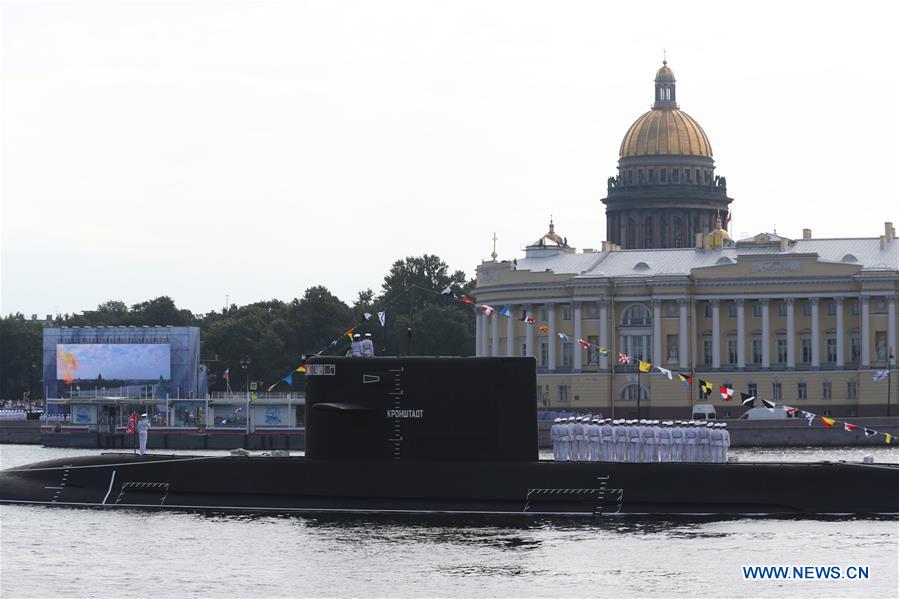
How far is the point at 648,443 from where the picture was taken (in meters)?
36.7

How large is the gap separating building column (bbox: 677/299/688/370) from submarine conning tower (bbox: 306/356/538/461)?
77.8 meters

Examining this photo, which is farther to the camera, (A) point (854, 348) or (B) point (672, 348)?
(B) point (672, 348)

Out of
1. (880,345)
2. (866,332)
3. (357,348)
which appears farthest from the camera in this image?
(880,345)

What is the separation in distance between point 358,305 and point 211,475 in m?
110

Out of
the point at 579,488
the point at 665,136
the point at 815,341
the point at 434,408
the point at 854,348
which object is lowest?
the point at 579,488

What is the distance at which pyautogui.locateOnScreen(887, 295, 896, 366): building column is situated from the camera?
350 ft

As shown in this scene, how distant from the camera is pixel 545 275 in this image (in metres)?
118

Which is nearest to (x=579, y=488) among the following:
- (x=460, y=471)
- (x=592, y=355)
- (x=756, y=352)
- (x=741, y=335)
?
(x=460, y=471)

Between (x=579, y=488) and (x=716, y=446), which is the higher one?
(x=716, y=446)

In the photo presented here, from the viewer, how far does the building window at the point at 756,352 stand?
113 meters

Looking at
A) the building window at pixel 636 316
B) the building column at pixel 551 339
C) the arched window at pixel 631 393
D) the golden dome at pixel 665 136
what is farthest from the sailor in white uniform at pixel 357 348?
the golden dome at pixel 665 136

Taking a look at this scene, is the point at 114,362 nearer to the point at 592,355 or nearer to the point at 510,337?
the point at 510,337

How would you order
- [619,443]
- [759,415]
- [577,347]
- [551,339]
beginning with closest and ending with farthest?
[619,443] < [759,415] < [577,347] < [551,339]

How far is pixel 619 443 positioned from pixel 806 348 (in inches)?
3073
